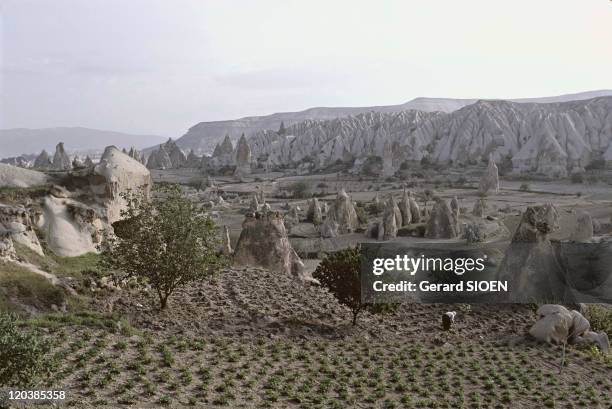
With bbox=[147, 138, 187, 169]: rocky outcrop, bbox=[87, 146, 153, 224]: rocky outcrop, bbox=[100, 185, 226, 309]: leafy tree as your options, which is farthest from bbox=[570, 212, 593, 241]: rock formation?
bbox=[147, 138, 187, 169]: rocky outcrop

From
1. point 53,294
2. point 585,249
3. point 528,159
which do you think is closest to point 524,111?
point 528,159

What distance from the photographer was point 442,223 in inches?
1601

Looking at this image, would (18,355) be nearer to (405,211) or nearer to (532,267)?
(532,267)

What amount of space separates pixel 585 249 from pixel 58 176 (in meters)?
22.5

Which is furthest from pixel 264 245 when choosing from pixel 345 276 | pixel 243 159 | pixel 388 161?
pixel 243 159

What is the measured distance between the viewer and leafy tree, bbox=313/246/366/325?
650 inches

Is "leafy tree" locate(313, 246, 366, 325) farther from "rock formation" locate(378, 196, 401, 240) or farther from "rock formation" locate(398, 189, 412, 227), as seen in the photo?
"rock formation" locate(398, 189, 412, 227)

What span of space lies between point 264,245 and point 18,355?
16102 mm

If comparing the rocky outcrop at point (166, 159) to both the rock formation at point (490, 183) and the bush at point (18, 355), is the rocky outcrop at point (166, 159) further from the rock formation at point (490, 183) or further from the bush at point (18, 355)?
the bush at point (18, 355)

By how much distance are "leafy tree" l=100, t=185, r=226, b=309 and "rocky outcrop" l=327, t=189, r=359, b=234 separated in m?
30.2

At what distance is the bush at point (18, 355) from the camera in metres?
7.43

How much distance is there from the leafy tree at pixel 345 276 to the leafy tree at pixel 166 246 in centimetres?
366

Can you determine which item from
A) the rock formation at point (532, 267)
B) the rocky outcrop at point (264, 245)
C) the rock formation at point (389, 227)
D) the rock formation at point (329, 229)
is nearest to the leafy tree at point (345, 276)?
the rocky outcrop at point (264, 245)

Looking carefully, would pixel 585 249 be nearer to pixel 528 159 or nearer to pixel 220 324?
pixel 220 324
